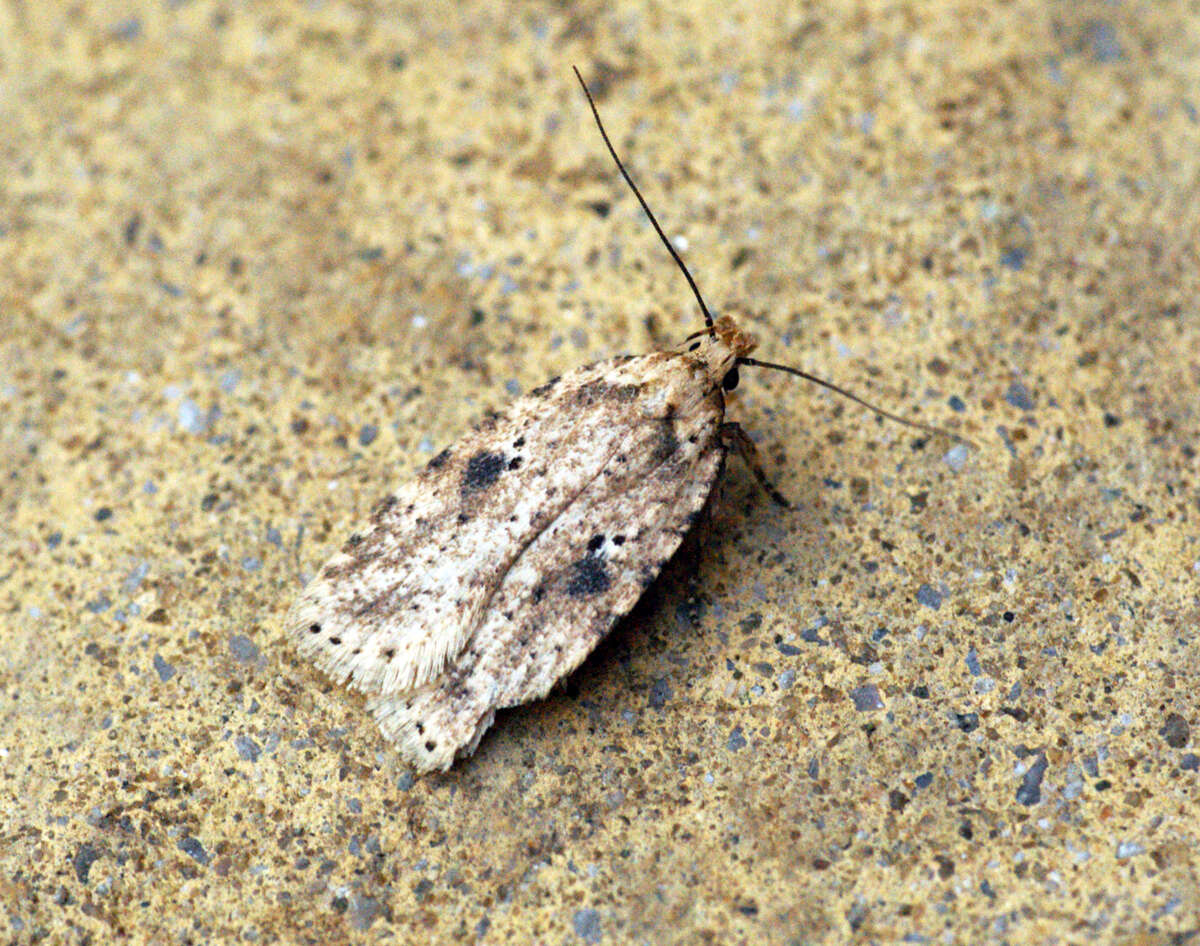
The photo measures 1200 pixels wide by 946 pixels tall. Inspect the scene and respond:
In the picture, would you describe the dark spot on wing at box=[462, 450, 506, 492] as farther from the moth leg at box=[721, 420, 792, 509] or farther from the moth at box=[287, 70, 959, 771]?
the moth leg at box=[721, 420, 792, 509]

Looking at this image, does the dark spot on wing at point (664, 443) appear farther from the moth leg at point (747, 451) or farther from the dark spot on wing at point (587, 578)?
the dark spot on wing at point (587, 578)

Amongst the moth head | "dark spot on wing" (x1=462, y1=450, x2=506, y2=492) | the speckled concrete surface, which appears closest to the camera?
the speckled concrete surface

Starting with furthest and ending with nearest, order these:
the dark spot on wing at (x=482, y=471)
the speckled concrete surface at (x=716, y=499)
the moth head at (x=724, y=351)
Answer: the moth head at (x=724, y=351), the dark spot on wing at (x=482, y=471), the speckled concrete surface at (x=716, y=499)

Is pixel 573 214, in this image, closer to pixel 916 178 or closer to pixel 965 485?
pixel 916 178

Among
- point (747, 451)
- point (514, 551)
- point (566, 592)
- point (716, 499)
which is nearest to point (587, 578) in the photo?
point (566, 592)

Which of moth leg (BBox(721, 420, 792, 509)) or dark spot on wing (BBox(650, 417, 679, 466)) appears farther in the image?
moth leg (BBox(721, 420, 792, 509))

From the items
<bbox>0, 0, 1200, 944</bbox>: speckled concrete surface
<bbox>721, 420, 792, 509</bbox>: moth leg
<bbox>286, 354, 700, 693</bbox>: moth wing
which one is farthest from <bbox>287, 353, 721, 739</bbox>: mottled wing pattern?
<bbox>0, 0, 1200, 944</bbox>: speckled concrete surface

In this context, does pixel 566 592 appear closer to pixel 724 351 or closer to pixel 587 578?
pixel 587 578

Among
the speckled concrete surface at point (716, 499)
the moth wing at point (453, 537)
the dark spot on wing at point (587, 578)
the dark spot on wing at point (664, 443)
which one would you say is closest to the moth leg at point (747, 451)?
the speckled concrete surface at point (716, 499)
